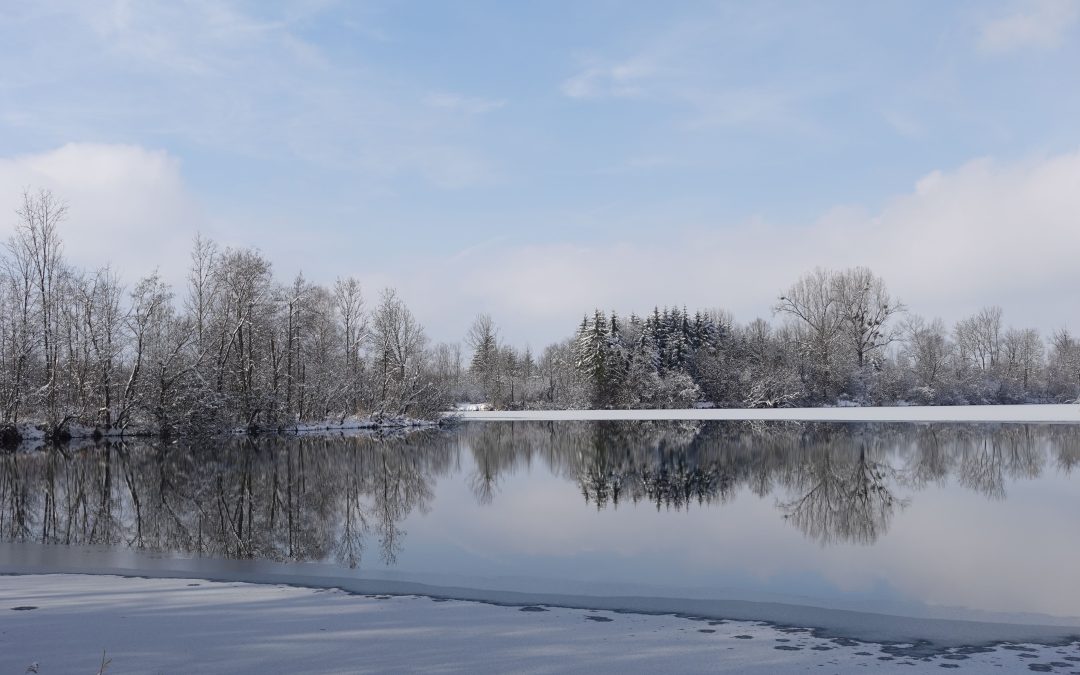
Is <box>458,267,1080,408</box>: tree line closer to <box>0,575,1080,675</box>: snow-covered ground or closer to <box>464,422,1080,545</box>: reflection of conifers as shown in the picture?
<box>464,422,1080,545</box>: reflection of conifers

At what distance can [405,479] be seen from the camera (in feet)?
56.6

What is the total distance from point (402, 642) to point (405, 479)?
498 inches

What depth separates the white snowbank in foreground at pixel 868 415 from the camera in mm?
37250

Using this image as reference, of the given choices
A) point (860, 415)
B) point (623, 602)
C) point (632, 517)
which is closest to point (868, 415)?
point (860, 415)

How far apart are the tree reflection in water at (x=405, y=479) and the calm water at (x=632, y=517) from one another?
8 cm

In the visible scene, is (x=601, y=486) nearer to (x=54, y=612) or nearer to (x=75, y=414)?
(x=54, y=612)

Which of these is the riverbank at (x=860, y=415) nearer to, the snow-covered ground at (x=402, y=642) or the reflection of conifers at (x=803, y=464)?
the reflection of conifers at (x=803, y=464)

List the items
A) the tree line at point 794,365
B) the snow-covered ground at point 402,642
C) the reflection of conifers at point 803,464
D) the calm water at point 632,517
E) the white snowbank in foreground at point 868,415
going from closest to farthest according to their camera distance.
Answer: the snow-covered ground at point 402,642
the calm water at point 632,517
the reflection of conifers at point 803,464
the white snowbank in foreground at point 868,415
the tree line at point 794,365

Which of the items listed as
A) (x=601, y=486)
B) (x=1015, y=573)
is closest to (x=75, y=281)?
(x=601, y=486)

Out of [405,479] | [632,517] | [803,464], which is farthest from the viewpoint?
[803,464]

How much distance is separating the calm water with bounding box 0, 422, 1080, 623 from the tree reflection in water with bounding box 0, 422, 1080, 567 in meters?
0.08

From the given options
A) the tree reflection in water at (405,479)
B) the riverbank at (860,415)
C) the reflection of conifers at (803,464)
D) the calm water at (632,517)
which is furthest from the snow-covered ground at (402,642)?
the riverbank at (860,415)

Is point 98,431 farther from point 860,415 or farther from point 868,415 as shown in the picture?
point 868,415

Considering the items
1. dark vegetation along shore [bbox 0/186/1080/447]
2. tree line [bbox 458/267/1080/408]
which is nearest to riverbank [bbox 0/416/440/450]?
dark vegetation along shore [bbox 0/186/1080/447]
